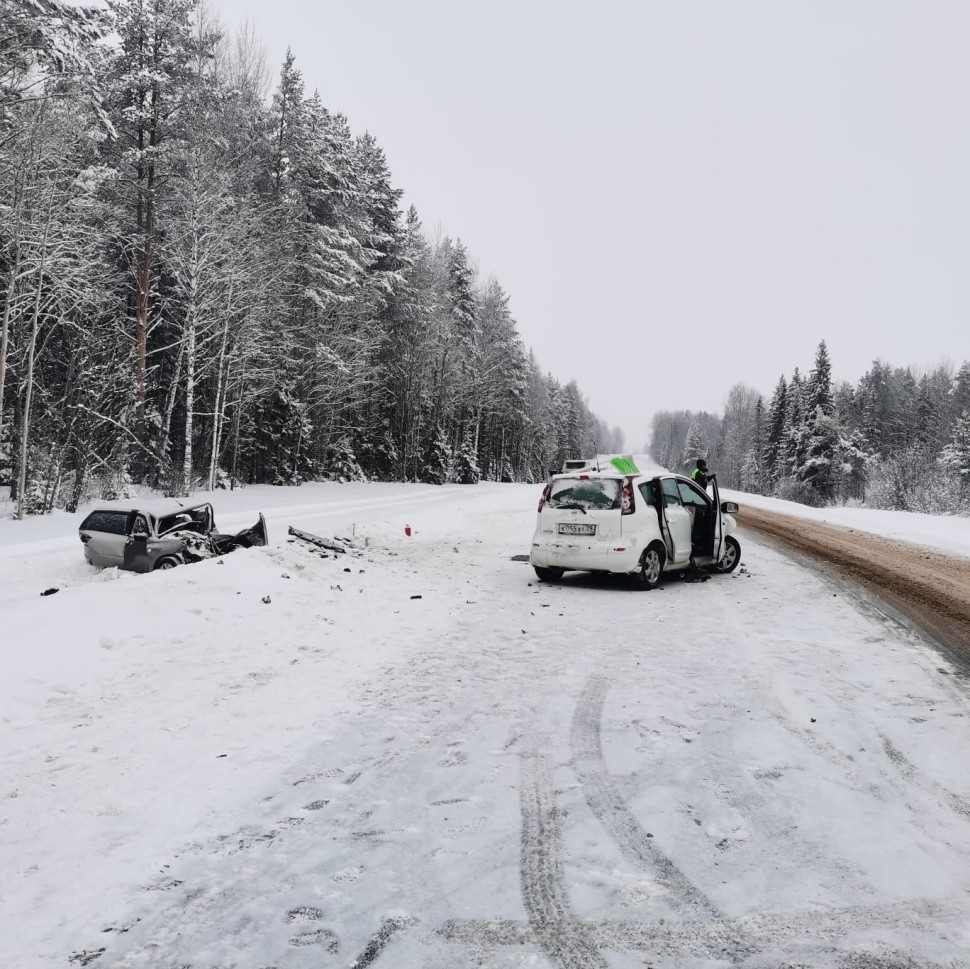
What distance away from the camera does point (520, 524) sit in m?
19.8

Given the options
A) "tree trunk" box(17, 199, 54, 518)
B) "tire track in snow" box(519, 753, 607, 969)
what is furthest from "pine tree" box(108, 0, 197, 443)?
"tire track in snow" box(519, 753, 607, 969)

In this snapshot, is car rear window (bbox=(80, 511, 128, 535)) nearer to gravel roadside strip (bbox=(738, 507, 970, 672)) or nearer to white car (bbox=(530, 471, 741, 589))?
white car (bbox=(530, 471, 741, 589))

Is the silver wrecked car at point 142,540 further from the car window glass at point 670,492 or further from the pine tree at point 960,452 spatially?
the pine tree at point 960,452

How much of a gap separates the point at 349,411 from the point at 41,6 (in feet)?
89.5

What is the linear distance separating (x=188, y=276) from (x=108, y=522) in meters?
17.1

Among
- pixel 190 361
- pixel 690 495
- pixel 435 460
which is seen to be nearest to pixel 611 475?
pixel 690 495

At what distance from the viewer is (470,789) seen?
3631 mm

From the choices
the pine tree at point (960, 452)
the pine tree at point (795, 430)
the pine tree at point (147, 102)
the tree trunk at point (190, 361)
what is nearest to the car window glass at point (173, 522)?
the tree trunk at point (190, 361)

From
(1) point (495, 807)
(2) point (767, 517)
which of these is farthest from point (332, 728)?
(2) point (767, 517)

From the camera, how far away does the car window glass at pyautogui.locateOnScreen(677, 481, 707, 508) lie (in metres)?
10.5

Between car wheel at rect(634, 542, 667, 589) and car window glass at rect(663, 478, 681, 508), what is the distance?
745 mm

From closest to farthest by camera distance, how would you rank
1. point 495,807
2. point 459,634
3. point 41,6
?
point 495,807 → point 459,634 → point 41,6

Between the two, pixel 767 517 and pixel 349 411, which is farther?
pixel 349 411

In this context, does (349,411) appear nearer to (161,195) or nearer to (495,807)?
(161,195)
